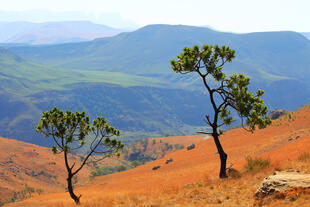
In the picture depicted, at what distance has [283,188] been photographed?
13.3 meters

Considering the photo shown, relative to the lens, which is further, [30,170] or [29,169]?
[29,169]

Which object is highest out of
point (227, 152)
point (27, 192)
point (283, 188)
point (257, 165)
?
point (283, 188)

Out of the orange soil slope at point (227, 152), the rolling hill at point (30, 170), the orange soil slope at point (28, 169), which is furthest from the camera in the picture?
the orange soil slope at point (28, 169)

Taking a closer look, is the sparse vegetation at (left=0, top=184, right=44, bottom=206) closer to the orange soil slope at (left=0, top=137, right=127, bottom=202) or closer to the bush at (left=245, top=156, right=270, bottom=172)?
the orange soil slope at (left=0, top=137, right=127, bottom=202)

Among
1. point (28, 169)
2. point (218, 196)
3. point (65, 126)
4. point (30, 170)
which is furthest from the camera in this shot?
point (28, 169)

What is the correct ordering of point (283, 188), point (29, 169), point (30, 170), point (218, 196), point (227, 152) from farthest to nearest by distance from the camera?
point (29, 169)
point (30, 170)
point (227, 152)
point (218, 196)
point (283, 188)

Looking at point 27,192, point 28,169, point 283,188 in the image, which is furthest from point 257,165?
point 28,169

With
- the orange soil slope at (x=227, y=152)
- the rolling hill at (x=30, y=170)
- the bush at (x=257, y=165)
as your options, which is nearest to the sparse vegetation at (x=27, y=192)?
the rolling hill at (x=30, y=170)

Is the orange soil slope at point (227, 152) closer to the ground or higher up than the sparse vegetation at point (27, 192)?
higher up

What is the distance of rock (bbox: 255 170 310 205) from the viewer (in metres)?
12.8

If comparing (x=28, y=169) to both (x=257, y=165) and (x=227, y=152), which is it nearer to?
(x=227, y=152)

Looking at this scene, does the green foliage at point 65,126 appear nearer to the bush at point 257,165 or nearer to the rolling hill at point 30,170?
the bush at point 257,165

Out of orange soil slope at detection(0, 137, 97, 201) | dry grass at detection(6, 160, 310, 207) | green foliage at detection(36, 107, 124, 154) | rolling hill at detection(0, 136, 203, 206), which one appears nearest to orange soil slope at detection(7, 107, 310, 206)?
green foliage at detection(36, 107, 124, 154)

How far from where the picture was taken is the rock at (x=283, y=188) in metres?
12.8
